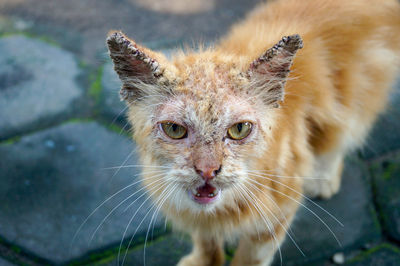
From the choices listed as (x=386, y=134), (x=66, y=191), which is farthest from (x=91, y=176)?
(x=386, y=134)

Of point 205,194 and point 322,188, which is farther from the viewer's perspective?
point 322,188

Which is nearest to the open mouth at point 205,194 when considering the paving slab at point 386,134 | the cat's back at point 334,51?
the cat's back at point 334,51

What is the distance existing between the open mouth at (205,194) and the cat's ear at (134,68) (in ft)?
1.53

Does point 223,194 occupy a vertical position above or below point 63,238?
above

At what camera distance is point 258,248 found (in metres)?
2.16

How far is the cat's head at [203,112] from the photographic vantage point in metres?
1.58

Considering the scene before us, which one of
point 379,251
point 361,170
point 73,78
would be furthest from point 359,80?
point 73,78

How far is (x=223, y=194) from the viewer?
1754 mm

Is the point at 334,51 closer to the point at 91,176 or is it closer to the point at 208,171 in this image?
the point at 208,171

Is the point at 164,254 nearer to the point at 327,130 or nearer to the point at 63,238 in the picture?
the point at 63,238

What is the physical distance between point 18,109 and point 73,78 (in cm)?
55

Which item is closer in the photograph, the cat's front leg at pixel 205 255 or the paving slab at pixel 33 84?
the cat's front leg at pixel 205 255

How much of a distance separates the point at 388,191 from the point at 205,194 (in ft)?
5.58

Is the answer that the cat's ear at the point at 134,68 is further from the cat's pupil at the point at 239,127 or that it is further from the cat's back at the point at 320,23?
the cat's back at the point at 320,23
